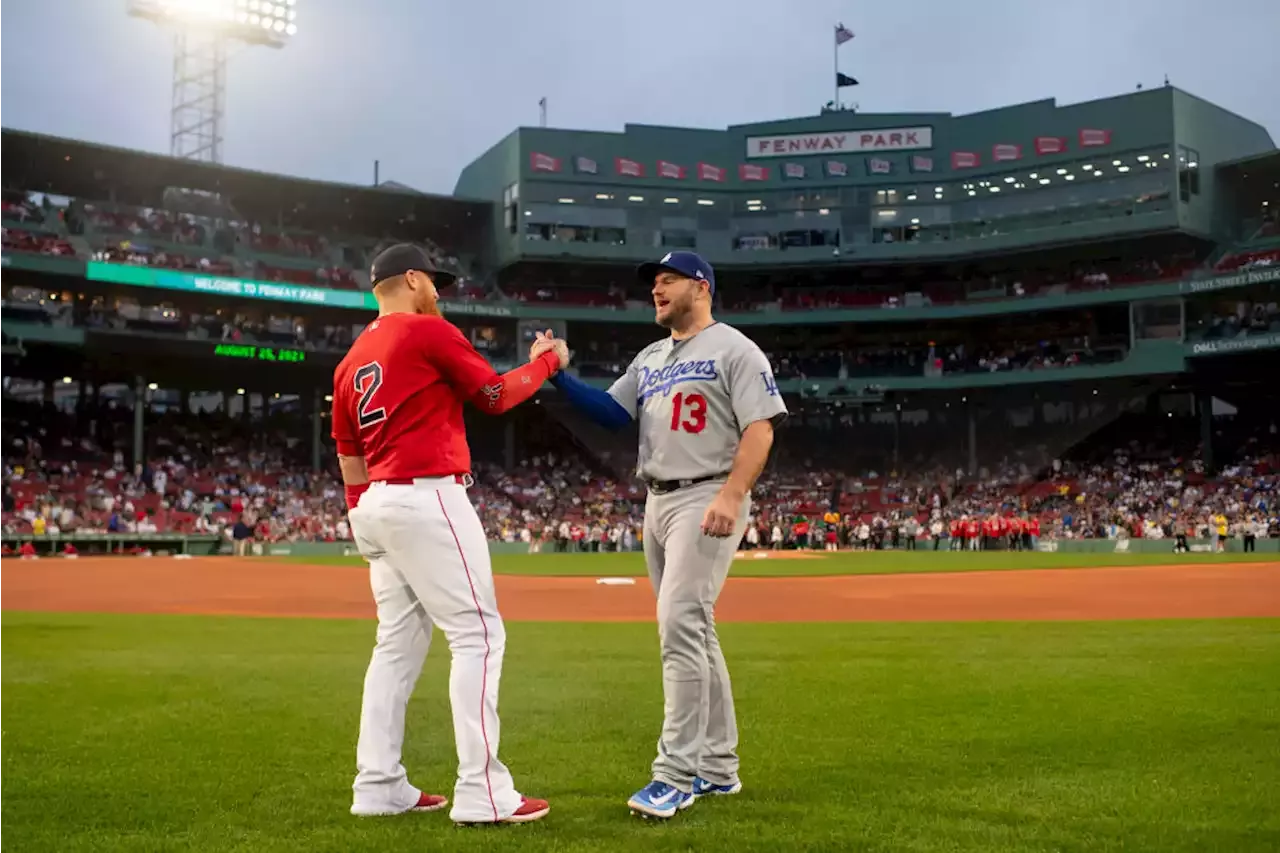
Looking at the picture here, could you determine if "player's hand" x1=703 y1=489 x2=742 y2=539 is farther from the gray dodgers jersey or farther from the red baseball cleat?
the red baseball cleat

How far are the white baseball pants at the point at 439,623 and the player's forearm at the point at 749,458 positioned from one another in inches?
41.0

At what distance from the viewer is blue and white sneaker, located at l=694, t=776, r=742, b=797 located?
4684 mm

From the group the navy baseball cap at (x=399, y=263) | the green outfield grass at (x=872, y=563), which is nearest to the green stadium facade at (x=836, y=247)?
the green outfield grass at (x=872, y=563)

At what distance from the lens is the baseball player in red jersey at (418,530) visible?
14.4ft

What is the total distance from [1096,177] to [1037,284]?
17.7 ft

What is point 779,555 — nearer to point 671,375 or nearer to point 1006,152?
point 1006,152

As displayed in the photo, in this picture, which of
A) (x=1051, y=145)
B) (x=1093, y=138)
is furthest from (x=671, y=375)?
(x=1051, y=145)

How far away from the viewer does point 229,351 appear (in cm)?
4341

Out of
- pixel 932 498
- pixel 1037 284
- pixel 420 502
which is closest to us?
pixel 420 502

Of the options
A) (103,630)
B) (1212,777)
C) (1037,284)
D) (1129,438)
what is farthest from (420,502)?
(1037,284)

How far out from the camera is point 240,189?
49.2 meters

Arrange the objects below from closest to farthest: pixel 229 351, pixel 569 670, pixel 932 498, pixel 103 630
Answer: pixel 569 670 → pixel 103 630 → pixel 229 351 → pixel 932 498

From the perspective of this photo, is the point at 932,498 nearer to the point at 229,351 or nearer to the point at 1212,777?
the point at 229,351

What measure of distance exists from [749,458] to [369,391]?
1.57 m
